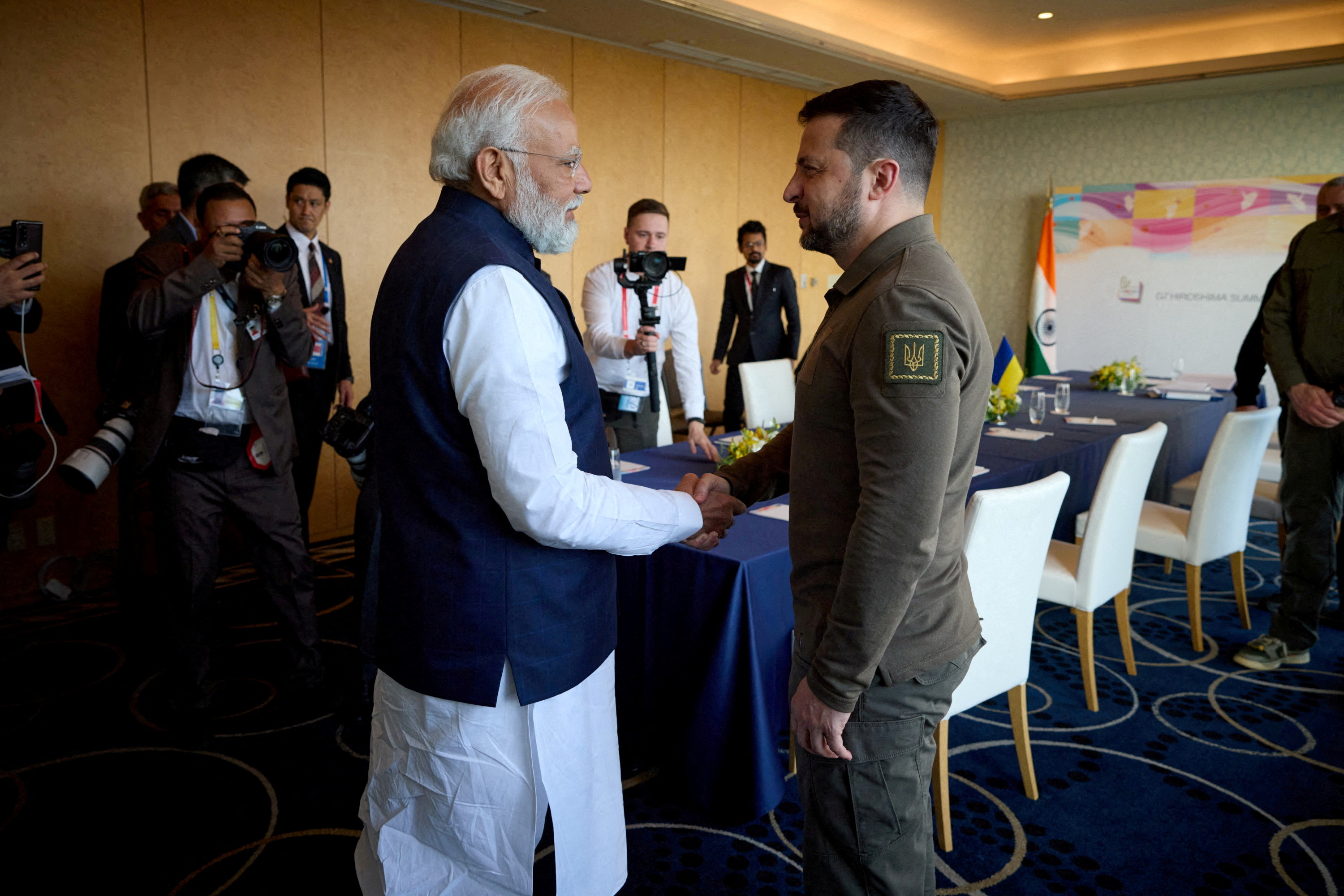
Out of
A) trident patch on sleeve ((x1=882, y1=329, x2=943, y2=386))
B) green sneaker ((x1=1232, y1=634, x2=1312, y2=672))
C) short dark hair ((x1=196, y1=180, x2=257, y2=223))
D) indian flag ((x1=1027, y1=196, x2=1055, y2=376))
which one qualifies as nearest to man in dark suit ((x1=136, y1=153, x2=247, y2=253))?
A: short dark hair ((x1=196, y1=180, x2=257, y2=223))

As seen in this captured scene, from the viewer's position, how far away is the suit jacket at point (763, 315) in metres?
6.54

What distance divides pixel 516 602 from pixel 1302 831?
220 cm

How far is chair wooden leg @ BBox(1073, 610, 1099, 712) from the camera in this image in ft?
9.71

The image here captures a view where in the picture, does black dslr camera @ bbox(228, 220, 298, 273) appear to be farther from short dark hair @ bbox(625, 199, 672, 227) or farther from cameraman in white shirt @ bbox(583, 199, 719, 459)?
short dark hair @ bbox(625, 199, 672, 227)

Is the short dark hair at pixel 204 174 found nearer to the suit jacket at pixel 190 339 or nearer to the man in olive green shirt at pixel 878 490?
the suit jacket at pixel 190 339

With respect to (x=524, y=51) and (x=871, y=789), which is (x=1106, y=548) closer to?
(x=871, y=789)

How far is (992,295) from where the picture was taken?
948cm

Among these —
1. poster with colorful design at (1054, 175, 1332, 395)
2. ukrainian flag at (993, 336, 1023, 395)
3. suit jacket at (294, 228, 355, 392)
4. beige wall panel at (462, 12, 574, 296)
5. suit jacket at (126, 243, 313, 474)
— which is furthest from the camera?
poster with colorful design at (1054, 175, 1332, 395)

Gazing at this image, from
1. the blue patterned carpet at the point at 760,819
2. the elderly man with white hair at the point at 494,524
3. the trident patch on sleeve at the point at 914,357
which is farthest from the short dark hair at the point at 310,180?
the trident patch on sleeve at the point at 914,357

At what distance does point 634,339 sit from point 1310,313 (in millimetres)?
2414

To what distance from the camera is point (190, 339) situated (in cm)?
265

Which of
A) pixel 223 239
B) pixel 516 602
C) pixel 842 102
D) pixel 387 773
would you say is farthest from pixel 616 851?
pixel 223 239

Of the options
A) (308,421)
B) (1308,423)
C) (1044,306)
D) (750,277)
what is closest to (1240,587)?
(1308,423)

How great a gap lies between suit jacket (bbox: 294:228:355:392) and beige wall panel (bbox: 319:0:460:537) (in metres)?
0.75
